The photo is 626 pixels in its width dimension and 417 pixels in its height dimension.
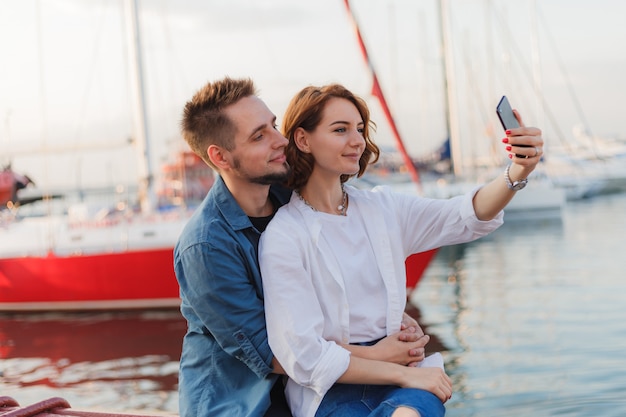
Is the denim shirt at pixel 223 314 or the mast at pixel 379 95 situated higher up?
the mast at pixel 379 95

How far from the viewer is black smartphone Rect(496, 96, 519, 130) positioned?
231 cm

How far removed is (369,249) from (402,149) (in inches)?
355

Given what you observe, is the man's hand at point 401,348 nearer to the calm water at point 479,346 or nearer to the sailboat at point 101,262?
the calm water at point 479,346

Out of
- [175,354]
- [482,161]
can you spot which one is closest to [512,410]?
[175,354]

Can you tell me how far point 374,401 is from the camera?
7.89ft

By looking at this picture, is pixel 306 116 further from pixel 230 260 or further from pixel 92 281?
pixel 92 281

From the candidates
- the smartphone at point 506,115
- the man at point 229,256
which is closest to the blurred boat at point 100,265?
the man at point 229,256

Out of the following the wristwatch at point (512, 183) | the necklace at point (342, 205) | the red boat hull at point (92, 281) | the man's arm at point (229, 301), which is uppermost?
the wristwatch at point (512, 183)

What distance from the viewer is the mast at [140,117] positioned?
12.8 meters

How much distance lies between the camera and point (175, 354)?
28.3 ft

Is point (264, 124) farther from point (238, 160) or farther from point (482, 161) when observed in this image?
point (482, 161)

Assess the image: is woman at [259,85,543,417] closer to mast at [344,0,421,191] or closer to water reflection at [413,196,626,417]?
water reflection at [413,196,626,417]

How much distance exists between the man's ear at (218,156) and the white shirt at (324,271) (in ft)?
0.83

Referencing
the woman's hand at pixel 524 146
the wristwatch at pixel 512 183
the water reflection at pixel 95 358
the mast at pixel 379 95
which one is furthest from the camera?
the mast at pixel 379 95
